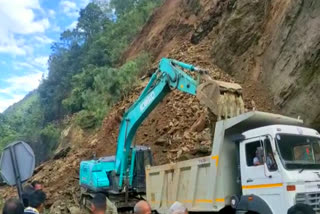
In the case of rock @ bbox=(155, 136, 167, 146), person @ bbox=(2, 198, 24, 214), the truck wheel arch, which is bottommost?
the truck wheel arch

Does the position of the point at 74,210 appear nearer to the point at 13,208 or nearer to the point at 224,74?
the point at 224,74

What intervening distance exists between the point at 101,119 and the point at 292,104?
1459 centimetres

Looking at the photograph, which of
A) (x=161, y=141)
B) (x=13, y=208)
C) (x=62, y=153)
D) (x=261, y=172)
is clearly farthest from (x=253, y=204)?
(x=62, y=153)

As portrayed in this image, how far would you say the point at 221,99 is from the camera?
10070 millimetres

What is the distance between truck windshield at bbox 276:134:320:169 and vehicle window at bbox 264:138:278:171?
0.55ft

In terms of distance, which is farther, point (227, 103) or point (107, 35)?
point (107, 35)

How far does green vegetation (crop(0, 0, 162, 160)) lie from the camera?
91.2 ft

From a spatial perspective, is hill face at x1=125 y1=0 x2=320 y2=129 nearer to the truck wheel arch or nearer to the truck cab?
the truck cab

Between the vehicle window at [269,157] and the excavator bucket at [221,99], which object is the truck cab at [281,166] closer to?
the vehicle window at [269,157]

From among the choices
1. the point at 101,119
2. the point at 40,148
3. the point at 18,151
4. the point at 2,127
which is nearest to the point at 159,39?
the point at 101,119

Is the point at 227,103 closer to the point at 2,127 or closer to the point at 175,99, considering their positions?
the point at 175,99

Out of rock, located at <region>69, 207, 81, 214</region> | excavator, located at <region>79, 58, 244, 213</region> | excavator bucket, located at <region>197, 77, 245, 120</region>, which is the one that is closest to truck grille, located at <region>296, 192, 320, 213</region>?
excavator bucket, located at <region>197, 77, 245, 120</region>

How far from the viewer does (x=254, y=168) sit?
8.23 meters

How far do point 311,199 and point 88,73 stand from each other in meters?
31.0
